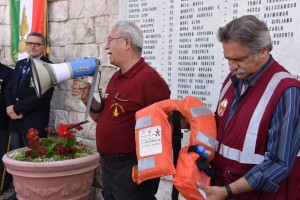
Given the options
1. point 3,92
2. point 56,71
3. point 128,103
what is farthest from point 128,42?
point 3,92

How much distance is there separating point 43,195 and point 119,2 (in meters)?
2.19

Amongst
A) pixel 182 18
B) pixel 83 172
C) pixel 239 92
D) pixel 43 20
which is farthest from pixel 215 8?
pixel 43 20

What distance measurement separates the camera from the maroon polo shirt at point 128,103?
2854 mm

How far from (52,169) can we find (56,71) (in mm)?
1332

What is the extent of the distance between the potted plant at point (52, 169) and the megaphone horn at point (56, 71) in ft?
3.02

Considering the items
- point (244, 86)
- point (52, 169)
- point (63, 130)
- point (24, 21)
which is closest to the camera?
point (244, 86)

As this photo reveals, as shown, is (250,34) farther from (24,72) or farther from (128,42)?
(24,72)

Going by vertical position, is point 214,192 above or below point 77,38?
below

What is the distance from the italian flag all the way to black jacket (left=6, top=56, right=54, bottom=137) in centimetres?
69

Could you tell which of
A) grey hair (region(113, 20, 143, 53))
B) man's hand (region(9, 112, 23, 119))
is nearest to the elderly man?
grey hair (region(113, 20, 143, 53))

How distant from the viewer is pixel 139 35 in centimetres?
299

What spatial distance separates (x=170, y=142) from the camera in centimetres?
222

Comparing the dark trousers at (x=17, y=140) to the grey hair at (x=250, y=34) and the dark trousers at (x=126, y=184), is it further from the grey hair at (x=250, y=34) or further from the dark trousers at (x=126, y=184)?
the grey hair at (x=250, y=34)

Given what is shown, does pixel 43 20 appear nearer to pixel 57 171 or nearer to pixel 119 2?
pixel 119 2
